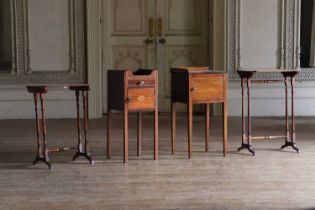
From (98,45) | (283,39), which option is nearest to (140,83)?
(98,45)

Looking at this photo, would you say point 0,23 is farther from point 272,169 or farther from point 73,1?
point 272,169

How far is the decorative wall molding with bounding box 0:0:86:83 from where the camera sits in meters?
8.56

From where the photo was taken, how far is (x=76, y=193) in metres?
4.38

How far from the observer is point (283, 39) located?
8805 millimetres

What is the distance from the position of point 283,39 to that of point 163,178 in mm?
4571

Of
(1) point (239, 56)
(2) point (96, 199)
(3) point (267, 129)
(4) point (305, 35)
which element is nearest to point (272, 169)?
(2) point (96, 199)

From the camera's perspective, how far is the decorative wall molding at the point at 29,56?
28.1 ft

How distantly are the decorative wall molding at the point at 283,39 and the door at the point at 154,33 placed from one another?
1.41 feet

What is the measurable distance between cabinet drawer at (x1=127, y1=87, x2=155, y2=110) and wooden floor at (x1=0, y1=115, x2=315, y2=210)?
50 cm

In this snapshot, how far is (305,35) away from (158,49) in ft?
7.16

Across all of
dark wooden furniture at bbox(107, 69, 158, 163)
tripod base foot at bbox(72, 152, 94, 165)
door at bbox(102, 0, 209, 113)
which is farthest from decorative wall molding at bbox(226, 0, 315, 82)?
tripod base foot at bbox(72, 152, 94, 165)

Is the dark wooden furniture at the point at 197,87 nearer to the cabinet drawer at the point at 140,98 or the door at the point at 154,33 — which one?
the cabinet drawer at the point at 140,98

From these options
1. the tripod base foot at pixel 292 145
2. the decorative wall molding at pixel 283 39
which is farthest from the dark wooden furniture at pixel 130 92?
the decorative wall molding at pixel 283 39

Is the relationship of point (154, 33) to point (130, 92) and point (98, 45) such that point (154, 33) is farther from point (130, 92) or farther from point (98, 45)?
point (130, 92)
